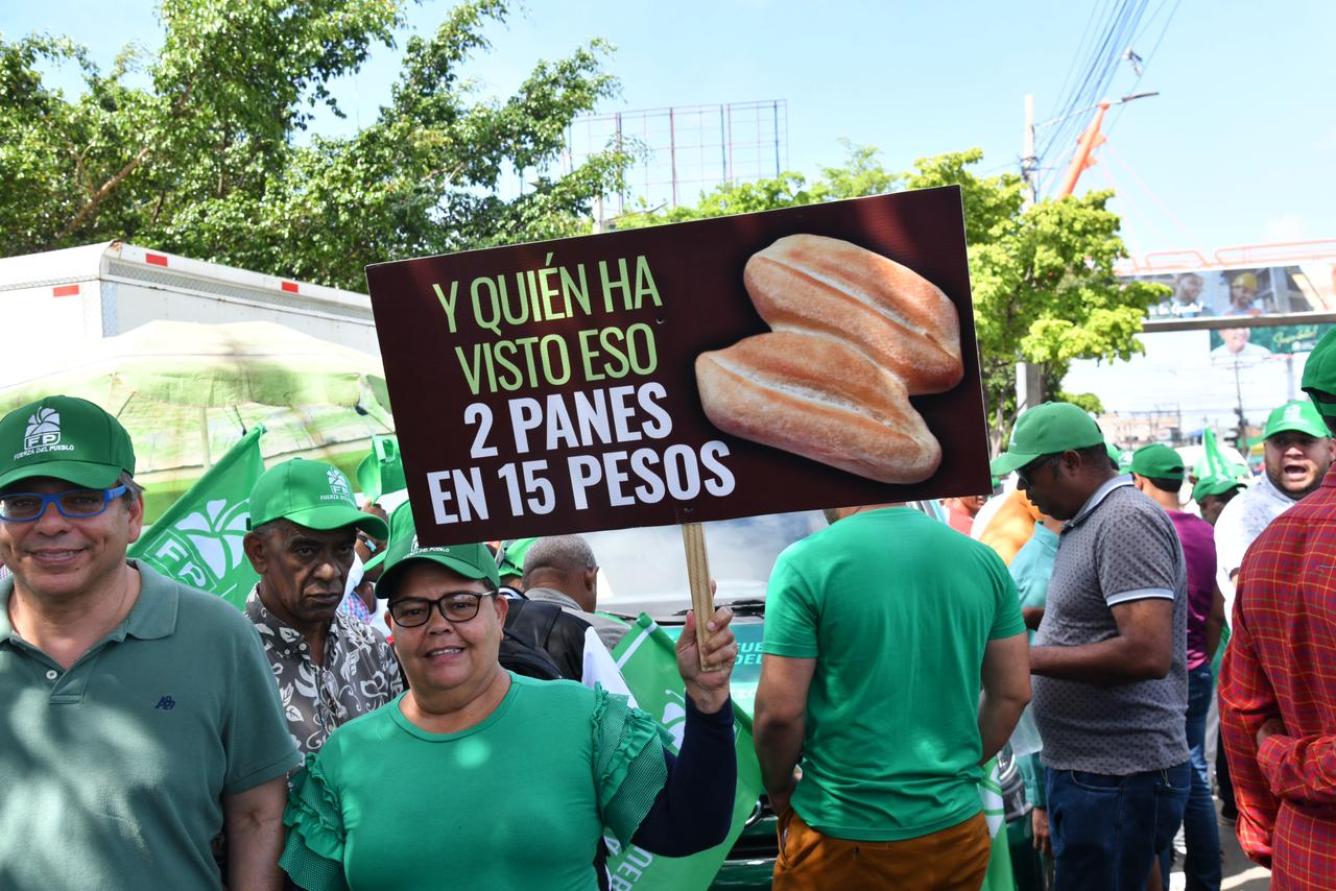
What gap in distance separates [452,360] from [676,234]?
58 centimetres

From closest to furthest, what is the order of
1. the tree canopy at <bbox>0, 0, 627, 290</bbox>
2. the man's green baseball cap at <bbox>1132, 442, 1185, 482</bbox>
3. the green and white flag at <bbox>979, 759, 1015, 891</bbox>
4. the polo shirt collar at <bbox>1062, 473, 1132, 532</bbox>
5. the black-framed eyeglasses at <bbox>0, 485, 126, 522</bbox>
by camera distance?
the black-framed eyeglasses at <bbox>0, 485, 126, 522</bbox>
the green and white flag at <bbox>979, 759, 1015, 891</bbox>
the polo shirt collar at <bbox>1062, 473, 1132, 532</bbox>
the man's green baseball cap at <bbox>1132, 442, 1185, 482</bbox>
the tree canopy at <bbox>0, 0, 627, 290</bbox>

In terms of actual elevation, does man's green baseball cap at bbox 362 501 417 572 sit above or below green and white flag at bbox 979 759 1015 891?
above

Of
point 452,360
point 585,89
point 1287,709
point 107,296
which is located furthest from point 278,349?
point 585,89

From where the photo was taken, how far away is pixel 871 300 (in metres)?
2.69

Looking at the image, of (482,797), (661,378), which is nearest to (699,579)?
(661,378)

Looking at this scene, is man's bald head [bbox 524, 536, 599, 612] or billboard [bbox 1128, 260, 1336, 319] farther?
billboard [bbox 1128, 260, 1336, 319]

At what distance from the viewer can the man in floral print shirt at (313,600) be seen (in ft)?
10.3

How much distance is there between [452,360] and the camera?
2746 millimetres

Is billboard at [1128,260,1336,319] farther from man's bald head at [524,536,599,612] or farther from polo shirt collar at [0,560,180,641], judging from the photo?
polo shirt collar at [0,560,180,641]

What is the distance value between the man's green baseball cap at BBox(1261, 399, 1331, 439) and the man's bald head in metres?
3.46

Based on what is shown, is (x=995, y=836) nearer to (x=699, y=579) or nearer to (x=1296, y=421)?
(x=699, y=579)

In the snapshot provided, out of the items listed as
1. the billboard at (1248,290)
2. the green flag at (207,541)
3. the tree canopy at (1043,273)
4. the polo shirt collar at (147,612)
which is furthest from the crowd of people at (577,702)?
the billboard at (1248,290)

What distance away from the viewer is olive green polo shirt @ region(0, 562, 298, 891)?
7.45 feet

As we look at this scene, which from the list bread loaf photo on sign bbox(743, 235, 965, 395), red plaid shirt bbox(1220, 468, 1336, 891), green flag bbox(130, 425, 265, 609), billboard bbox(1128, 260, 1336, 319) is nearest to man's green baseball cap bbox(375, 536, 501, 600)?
bread loaf photo on sign bbox(743, 235, 965, 395)
